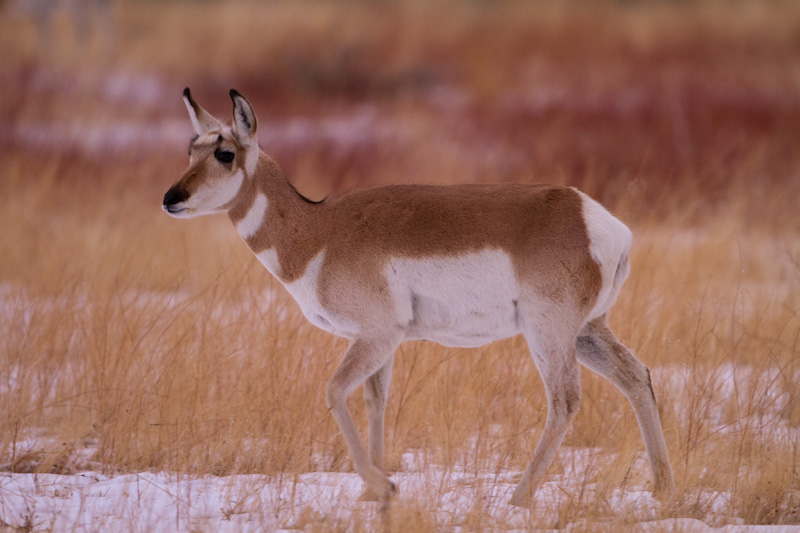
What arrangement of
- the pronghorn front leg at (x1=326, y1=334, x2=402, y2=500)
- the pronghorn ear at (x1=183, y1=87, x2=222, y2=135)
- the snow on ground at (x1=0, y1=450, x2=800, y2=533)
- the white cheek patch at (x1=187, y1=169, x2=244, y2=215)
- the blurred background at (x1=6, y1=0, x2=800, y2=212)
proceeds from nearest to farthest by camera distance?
1. the snow on ground at (x1=0, y1=450, x2=800, y2=533)
2. the pronghorn front leg at (x1=326, y1=334, x2=402, y2=500)
3. the white cheek patch at (x1=187, y1=169, x2=244, y2=215)
4. the pronghorn ear at (x1=183, y1=87, x2=222, y2=135)
5. the blurred background at (x1=6, y1=0, x2=800, y2=212)

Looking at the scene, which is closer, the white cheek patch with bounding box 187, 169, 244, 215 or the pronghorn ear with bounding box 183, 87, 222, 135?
the white cheek patch with bounding box 187, 169, 244, 215

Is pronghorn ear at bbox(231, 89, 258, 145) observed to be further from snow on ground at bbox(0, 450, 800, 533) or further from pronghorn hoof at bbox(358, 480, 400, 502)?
pronghorn hoof at bbox(358, 480, 400, 502)

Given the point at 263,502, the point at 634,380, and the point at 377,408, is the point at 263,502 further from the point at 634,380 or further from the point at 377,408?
the point at 634,380

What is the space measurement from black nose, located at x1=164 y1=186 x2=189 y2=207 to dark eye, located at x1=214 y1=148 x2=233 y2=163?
0.24m

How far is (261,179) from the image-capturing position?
13.4 feet

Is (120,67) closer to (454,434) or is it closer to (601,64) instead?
(601,64)

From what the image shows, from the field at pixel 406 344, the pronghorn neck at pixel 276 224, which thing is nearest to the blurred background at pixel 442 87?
the field at pixel 406 344

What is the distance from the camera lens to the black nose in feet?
12.4

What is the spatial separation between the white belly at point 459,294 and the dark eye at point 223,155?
89cm

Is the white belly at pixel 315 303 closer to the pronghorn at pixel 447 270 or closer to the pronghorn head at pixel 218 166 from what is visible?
the pronghorn at pixel 447 270

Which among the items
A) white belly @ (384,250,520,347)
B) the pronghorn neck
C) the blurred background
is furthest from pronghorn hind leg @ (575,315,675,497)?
the blurred background

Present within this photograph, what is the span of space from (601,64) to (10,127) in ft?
35.0

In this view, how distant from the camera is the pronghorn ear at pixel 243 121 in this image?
12.8 feet

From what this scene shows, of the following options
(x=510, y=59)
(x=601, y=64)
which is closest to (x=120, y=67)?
(x=510, y=59)
